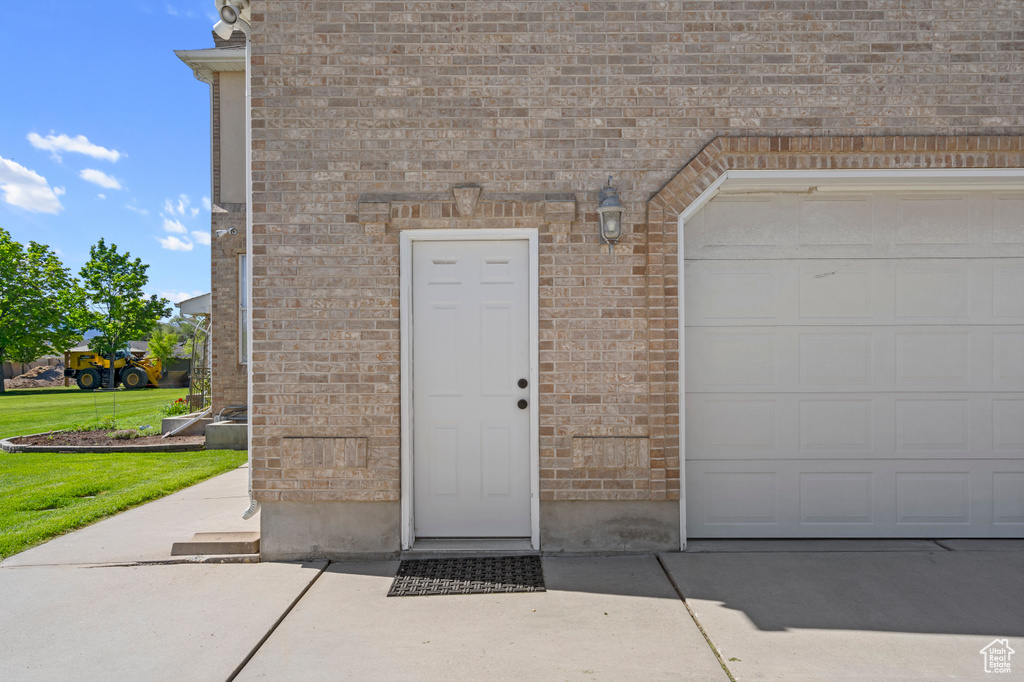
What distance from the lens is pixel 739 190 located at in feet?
16.6

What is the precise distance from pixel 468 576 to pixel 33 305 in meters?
40.2

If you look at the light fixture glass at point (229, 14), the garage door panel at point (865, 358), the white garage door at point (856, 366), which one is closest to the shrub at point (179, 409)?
the light fixture glass at point (229, 14)

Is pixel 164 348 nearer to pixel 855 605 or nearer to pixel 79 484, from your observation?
pixel 79 484

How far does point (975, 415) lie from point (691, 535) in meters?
2.57

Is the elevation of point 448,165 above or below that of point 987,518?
above

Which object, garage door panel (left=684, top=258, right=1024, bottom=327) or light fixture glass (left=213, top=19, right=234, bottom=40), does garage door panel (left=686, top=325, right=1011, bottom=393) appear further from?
light fixture glass (left=213, top=19, right=234, bottom=40)

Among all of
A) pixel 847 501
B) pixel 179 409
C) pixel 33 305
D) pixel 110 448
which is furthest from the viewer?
pixel 33 305

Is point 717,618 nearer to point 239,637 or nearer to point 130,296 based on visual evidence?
point 239,637

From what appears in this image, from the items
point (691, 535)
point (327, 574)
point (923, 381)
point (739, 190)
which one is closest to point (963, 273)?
point (923, 381)

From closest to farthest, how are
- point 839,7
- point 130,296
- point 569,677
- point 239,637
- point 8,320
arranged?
point 569,677, point 239,637, point 839,7, point 8,320, point 130,296

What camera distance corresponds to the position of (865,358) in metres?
5.16

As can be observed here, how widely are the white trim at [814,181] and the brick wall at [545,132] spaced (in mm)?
103

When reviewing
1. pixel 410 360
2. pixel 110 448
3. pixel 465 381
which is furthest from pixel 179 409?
pixel 465 381

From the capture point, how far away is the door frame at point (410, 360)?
474 cm
